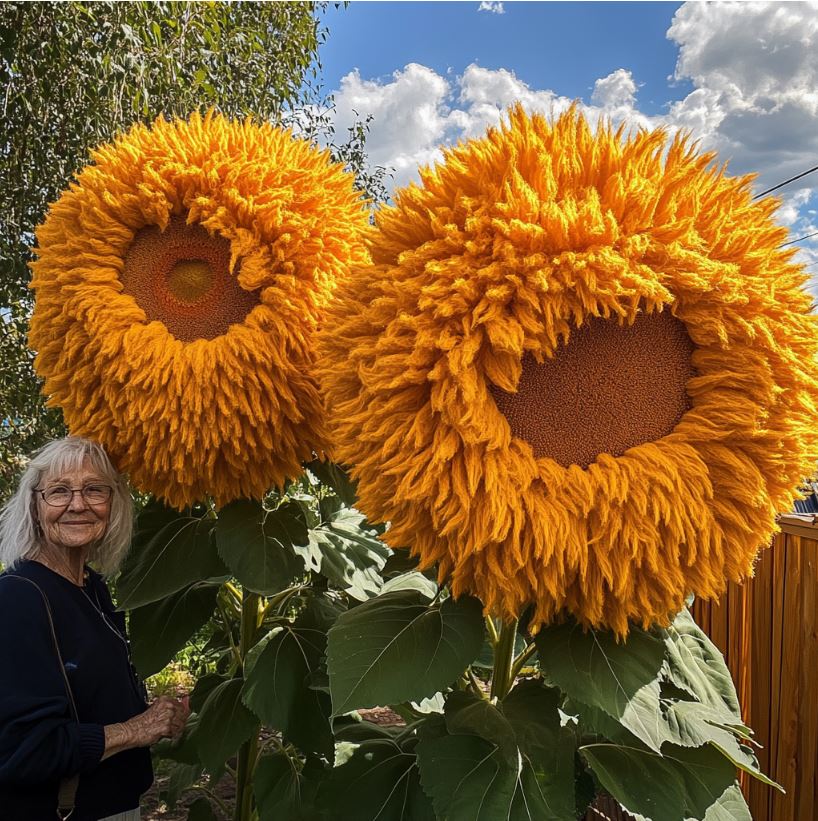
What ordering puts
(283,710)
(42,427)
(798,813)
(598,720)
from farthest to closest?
(42,427) < (798,813) < (283,710) < (598,720)

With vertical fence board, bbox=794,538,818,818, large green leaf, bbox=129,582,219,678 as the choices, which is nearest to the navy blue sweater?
large green leaf, bbox=129,582,219,678

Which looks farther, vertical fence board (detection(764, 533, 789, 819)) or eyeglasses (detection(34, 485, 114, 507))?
vertical fence board (detection(764, 533, 789, 819))

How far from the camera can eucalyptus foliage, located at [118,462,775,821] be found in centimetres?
138

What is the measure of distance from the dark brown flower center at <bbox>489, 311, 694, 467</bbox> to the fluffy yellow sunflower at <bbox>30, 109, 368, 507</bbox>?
A: 1.71 ft

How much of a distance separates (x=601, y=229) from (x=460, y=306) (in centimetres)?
22

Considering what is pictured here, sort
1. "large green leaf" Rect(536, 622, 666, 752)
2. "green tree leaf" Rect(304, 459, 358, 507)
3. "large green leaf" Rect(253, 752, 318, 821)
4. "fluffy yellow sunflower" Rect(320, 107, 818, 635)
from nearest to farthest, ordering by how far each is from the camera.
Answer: "fluffy yellow sunflower" Rect(320, 107, 818, 635), "large green leaf" Rect(536, 622, 666, 752), "green tree leaf" Rect(304, 459, 358, 507), "large green leaf" Rect(253, 752, 318, 821)

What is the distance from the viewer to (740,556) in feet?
4.11

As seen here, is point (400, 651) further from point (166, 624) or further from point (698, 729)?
point (166, 624)

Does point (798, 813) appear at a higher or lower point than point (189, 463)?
lower

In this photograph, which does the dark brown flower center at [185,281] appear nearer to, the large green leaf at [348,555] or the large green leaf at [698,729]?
the large green leaf at [348,555]

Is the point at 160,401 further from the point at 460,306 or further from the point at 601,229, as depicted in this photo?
the point at 601,229

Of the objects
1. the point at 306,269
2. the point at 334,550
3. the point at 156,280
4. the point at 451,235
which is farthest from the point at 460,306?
the point at 334,550

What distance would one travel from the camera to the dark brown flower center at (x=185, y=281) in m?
1.61

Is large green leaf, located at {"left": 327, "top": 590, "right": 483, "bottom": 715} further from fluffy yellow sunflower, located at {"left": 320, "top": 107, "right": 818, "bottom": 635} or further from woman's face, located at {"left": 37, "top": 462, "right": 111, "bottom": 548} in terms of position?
woman's face, located at {"left": 37, "top": 462, "right": 111, "bottom": 548}
